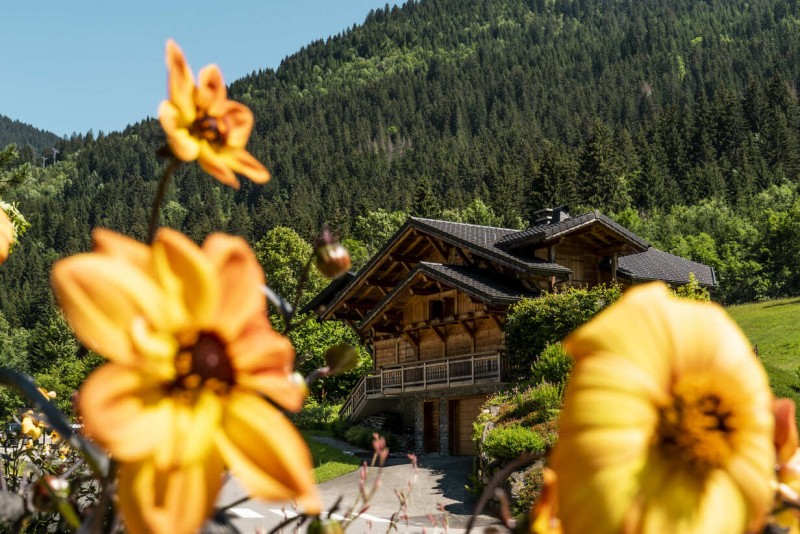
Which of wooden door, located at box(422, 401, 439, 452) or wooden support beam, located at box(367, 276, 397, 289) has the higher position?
wooden support beam, located at box(367, 276, 397, 289)

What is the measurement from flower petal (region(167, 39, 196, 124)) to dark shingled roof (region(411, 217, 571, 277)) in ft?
68.2

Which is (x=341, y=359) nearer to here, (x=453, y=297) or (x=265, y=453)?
(x=265, y=453)

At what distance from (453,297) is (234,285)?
23567mm

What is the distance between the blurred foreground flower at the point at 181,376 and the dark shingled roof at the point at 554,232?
22227 mm

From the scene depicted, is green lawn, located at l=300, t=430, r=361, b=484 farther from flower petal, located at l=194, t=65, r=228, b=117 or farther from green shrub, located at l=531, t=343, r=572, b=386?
flower petal, located at l=194, t=65, r=228, b=117

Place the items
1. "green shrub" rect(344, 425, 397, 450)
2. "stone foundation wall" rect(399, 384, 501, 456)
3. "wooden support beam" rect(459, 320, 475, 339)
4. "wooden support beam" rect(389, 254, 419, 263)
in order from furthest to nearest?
1. "wooden support beam" rect(389, 254, 419, 263)
2. "green shrub" rect(344, 425, 397, 450)
3. "wooden support beam" rect(459, 320, 475, 339)
4. "stone foundation wall" rect(399, 384, 501, 456)

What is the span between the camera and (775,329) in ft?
120

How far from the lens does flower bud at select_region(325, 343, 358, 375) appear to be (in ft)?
3.01

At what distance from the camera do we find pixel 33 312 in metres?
94.5

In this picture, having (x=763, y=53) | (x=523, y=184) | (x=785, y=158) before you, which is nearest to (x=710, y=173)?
(x=785, y=158)

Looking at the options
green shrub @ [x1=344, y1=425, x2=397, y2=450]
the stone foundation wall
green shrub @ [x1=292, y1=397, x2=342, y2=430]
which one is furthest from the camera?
green shrub @ [x1=292, y1=397, x2=342, y2=430]

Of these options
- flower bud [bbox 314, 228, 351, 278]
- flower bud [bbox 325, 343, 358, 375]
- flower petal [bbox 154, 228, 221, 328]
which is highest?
flower bud [bbox 314, 228, 351, 278]

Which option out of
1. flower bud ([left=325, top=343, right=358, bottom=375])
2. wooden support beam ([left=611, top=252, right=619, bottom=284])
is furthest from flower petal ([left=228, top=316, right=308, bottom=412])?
wooden support beam ([left=611, top=252, right=619, bottom=284])

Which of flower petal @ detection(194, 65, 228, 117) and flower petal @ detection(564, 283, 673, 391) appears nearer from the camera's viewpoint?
flower petal @ detection(564, 283, 673, 391)
